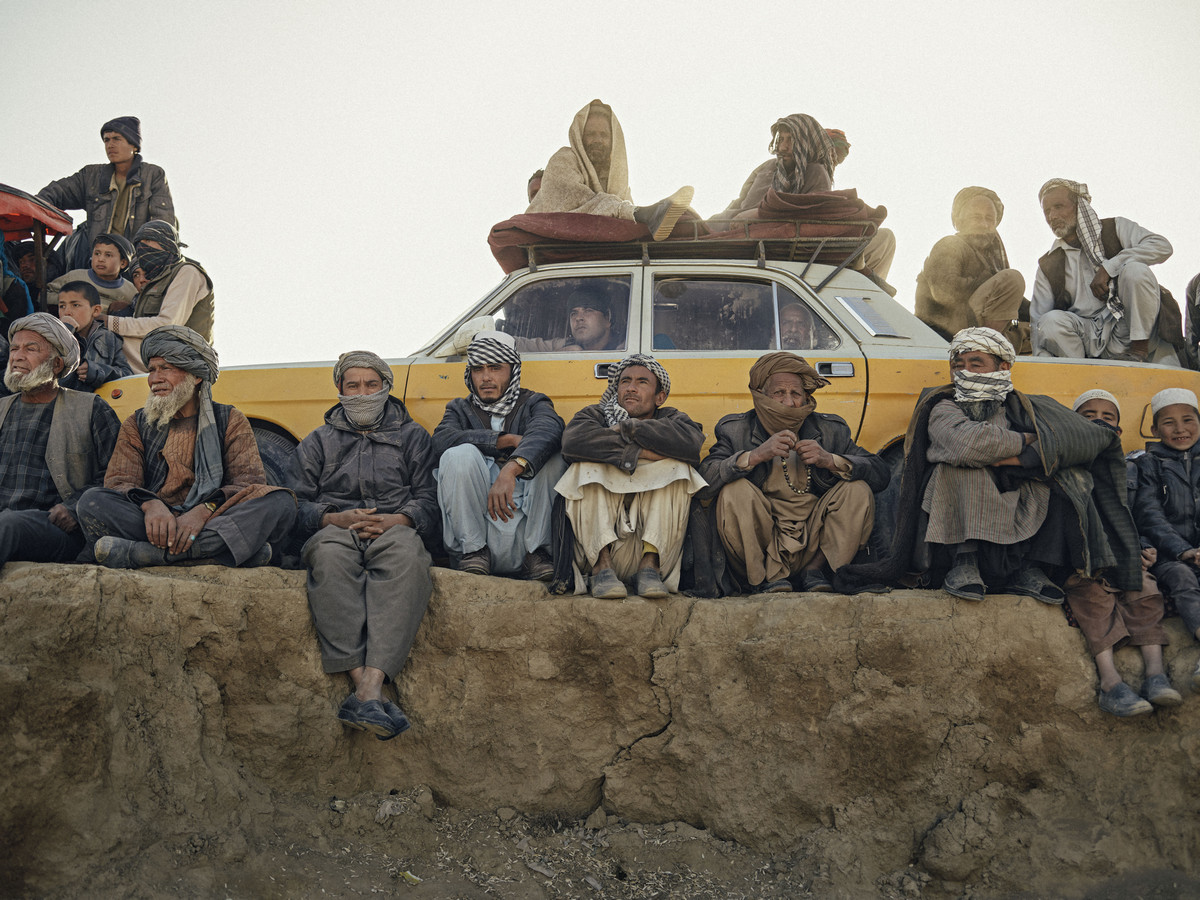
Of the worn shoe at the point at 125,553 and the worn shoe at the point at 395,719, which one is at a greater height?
the worn shoe at the point at 125,553

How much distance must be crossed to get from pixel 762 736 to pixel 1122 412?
2743mm

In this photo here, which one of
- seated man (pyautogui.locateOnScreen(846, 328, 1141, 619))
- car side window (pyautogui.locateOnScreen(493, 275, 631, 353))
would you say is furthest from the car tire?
seated man (pyautogui.locateOnScreen(846, 328, 1141, 619))

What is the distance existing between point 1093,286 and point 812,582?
3030 millimetres

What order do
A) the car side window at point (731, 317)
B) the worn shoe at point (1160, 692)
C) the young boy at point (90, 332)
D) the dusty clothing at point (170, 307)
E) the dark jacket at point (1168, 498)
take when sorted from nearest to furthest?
1. the worn shoe at point (1160, 692)
2. the dark jacket at point (1168, 498)
3. the car side window at point (731, 317)
4. the young boy at point (90, 332)
5. the dusty clothing at point (170, 307)

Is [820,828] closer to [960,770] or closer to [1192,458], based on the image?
[960,770]

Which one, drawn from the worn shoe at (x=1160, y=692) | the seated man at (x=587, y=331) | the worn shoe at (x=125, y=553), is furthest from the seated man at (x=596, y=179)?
the worn shoe at (x=1160, y=692)

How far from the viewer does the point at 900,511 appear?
429cm

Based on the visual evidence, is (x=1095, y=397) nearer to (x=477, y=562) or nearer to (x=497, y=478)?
(x=497, y=478)

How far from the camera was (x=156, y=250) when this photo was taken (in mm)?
6652

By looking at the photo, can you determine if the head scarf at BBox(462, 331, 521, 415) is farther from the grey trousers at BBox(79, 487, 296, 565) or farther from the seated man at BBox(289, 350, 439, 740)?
the grey trousers at BBox(79, 487, 296, 565)

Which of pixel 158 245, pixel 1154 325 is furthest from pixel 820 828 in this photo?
pixel 158 245

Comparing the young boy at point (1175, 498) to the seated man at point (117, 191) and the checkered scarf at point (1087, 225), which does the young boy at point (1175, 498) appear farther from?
the seated man at point (117, 191)

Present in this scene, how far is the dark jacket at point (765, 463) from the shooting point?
451cm

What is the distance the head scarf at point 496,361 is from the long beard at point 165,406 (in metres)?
1.37
